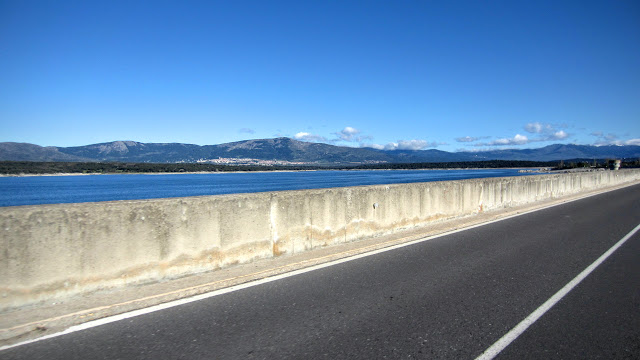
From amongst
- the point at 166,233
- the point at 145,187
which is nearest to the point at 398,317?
the point at 166,233

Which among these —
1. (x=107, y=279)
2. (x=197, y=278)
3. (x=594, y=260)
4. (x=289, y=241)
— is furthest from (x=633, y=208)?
(x=107, y=279)

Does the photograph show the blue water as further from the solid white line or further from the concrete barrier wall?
the solid white line

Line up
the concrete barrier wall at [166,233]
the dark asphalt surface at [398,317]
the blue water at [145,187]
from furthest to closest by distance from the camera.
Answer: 1. the blue water at [145,187]
2. the concrete barrier wall at [166,233]
3. the dark asphalt surface at [398,317]

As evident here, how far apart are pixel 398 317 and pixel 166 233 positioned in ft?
10.8

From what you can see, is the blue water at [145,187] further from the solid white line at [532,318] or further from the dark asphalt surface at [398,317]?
the solid white line at [532,318]

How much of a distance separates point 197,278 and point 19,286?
2088mm

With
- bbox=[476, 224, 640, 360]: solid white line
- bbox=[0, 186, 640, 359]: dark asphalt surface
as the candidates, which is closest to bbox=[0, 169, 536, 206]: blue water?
bbox=[0, 186, 640, 359]: dark asphalt surface

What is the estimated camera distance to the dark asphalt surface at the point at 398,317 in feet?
13.3

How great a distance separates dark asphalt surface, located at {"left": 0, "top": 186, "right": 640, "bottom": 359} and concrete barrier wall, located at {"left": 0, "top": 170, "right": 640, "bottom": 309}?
98cm

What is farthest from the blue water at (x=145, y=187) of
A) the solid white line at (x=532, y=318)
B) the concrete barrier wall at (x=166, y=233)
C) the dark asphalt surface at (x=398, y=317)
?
the solid white line at (x=532, y=318)

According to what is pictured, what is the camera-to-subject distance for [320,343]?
13.9ft

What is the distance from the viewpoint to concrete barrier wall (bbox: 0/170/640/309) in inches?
193

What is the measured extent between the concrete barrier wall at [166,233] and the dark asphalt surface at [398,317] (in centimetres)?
98

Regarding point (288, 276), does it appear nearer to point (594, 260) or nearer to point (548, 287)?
point (548, 287)
